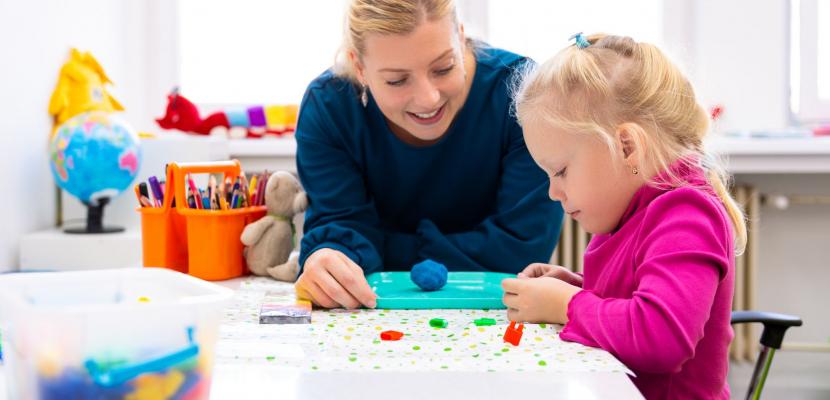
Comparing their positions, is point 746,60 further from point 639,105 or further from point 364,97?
point 639,105

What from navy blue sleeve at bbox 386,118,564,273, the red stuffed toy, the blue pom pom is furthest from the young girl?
the red stuffed toy

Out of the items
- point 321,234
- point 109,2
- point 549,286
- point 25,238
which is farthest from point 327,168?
point 109,2

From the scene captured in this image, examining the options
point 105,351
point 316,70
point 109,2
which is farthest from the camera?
point 316,70

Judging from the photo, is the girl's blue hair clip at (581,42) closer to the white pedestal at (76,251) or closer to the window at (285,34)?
the white pedestal at (76,251)

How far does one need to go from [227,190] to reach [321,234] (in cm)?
17

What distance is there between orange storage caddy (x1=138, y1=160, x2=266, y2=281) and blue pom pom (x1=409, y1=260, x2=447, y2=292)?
1.07 feet

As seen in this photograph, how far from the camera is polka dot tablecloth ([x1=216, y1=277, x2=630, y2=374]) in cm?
78

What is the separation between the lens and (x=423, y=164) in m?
1.37

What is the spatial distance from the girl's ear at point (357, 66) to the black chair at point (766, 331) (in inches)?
25.5

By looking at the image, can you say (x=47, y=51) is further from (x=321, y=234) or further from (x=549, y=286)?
(x=549, y=286)

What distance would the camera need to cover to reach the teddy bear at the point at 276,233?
1261mm

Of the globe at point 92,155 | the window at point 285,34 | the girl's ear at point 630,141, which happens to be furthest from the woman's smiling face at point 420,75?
the window at point 285,34

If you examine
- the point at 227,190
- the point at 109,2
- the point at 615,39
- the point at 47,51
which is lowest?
the point at 227,190

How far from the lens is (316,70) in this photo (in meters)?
2.72
